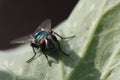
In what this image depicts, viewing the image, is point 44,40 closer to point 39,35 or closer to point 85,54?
point 39,35

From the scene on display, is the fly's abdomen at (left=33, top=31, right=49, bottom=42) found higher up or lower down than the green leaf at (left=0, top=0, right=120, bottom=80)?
higher up

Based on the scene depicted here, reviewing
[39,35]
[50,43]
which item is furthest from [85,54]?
[39,35]

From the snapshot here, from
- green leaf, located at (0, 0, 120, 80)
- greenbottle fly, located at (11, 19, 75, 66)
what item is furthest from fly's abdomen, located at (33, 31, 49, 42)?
green leaf, located at (0, 0, 120, 80)

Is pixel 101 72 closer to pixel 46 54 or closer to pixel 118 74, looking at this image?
pixel 118 74

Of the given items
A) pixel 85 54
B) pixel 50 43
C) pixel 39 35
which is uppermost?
pixel 39 35

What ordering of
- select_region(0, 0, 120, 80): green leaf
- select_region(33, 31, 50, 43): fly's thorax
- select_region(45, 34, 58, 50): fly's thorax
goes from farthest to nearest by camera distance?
select_region(33, 31, 50, 43): fly's thorax, select_region(45, 34, 58, 50): fly's thorax, select_region(0, 0, 120, 80): green leaf

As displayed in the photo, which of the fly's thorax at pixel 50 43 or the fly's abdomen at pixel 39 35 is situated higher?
the fly's abdomen at pixel 39 35

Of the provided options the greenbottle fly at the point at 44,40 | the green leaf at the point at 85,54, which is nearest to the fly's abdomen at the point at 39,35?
the greenbottle fly at the point at 44,40

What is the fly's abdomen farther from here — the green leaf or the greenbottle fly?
the green leaf

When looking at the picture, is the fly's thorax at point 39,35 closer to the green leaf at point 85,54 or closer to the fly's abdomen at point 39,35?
the fly's abdomen at point 39,35

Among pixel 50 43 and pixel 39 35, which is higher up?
pixel 39 35
